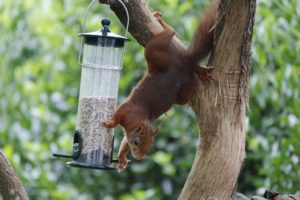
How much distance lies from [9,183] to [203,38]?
0.81m

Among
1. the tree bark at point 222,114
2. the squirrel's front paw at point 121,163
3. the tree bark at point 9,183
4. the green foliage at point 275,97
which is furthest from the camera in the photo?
the green foliage at point 275,97

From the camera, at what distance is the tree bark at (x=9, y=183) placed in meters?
2.43

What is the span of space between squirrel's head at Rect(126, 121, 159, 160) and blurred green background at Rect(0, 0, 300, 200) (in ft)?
3.03

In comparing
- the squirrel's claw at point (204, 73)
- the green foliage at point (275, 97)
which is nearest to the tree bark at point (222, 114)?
the squirrel's claw at point (204, 73)

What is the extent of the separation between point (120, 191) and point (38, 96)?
2.59 feet

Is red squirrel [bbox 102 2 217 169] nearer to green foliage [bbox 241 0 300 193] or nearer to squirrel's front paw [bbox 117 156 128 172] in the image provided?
squirrel's front paw [bbox 117 156 128 172]

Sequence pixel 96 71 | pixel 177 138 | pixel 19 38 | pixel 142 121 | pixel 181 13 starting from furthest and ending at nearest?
pixel 19 38 < pixel 177 138 < pixel 181 13 < pixel 96 71 < pixel 142 121

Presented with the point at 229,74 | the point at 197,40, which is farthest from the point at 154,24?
the point at 229,74

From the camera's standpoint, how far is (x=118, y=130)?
14.8ft

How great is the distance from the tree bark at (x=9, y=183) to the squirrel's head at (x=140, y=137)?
587mm

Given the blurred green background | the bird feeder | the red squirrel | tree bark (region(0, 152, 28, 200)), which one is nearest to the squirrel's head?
the red squirrel

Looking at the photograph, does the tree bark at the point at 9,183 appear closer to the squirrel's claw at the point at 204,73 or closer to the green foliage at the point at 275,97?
the squirrel's claw at the point at 204,73

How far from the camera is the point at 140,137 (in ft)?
9.55

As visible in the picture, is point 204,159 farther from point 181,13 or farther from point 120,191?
point 120,191
